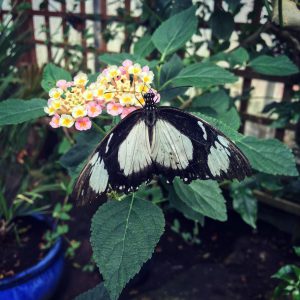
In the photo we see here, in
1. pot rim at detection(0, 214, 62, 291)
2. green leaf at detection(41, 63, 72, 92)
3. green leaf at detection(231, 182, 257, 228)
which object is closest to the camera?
green leaf at detection(41, 63, 72, 92)

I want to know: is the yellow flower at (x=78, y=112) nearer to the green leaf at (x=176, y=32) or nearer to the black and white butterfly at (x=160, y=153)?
the black and white butterfly at (x=160, y=153)

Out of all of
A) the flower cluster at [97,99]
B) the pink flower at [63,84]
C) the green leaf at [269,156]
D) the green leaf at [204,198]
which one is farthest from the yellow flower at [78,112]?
the green leaf at [269,156]

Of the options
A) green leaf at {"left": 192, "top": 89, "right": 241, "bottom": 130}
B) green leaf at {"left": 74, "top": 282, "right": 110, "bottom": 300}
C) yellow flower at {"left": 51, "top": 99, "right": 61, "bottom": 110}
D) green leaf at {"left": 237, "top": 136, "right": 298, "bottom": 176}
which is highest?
yellow flower at {"left": 51, "top": 99, "right": 61, "bottom": 110}

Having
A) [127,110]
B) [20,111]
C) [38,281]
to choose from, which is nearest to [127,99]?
[127,110]

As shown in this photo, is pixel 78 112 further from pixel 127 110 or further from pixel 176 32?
pixel 176 32

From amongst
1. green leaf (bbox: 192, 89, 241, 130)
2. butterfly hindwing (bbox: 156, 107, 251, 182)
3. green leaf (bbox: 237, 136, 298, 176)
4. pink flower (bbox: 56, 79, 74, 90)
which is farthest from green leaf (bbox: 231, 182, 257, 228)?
pink flower (bbox: 56, 79, 74, 90)

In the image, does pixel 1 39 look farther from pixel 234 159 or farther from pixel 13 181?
pixel 234 159

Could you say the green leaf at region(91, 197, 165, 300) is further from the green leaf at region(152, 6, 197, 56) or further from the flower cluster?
the green leaf at region(152, 6, 197, 56)
